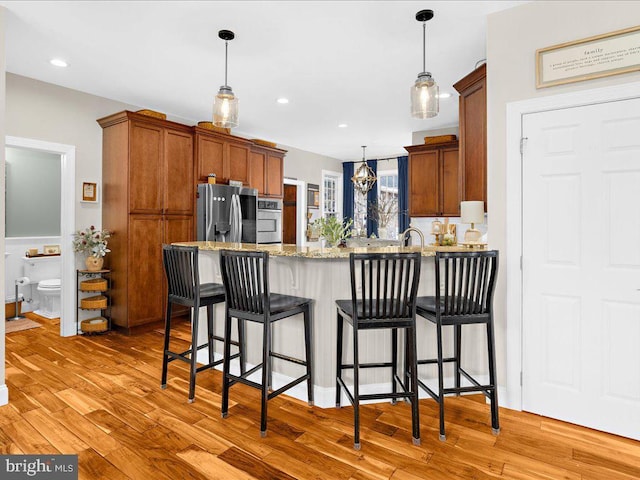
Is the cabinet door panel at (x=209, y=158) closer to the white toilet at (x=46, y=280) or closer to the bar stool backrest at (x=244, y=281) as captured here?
the white toilet at (x=46, y=280)

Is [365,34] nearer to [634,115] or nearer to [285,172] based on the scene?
[634,115]

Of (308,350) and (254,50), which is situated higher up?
(254,50)

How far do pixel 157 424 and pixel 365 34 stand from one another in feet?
10.3

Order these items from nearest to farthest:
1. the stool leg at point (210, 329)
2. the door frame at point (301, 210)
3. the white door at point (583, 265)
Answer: the white door at point (583, 265) → the stool leg at point (210, 329) → the door frame at point (301, 210)

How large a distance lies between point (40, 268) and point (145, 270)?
2.39 metres

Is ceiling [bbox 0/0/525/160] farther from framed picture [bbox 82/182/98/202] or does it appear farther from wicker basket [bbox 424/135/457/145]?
framed picture [bbox 82/182/98/202]

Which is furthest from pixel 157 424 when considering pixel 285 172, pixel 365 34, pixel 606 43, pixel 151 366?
pixel 285 172

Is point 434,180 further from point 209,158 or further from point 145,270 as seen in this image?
point 145,270

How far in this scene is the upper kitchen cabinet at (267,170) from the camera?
238 inches

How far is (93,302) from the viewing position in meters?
4.26

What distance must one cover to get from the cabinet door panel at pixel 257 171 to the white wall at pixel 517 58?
3958mm

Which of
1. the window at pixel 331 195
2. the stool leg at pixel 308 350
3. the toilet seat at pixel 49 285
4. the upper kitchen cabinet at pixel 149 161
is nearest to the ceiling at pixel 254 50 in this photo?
the upper kitchen cabinet at pixel 149 161

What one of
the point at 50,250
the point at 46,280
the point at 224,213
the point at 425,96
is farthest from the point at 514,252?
the point at 50,250

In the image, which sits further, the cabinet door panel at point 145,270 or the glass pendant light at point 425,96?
the cabinet door panel at point 145,270
